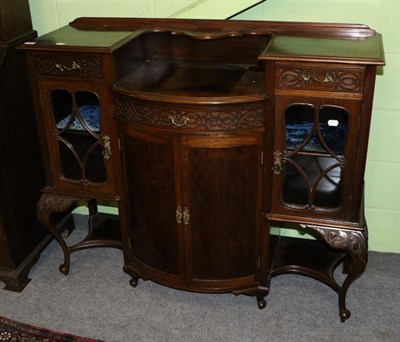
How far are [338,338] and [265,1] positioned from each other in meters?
1.47

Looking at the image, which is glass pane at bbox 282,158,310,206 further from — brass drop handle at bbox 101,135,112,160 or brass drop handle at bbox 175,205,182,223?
brass drop handle at bbox 101,135,112,160

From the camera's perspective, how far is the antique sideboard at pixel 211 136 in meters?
1.91

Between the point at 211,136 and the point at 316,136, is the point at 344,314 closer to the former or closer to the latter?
the point at 316,136

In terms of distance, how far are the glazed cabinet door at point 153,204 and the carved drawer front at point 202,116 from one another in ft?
0.25

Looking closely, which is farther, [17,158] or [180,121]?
[17,158]

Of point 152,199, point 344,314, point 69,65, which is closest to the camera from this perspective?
point 69,65

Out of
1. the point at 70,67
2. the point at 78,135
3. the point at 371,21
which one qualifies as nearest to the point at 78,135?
the point at 78,135

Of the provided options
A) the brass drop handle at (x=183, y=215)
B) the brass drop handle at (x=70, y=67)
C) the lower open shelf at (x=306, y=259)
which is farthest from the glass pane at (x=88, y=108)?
the lower open shelf at (x=306, y=259)

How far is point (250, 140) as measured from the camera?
1995 mm

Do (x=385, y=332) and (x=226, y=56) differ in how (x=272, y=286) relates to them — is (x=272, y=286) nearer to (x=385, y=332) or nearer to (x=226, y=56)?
(x=385, y=332)

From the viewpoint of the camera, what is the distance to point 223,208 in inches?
83.7

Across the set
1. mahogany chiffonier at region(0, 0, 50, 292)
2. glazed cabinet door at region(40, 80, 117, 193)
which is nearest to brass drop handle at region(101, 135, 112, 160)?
glazed cabinet door at region(40, 80, 117, 193)

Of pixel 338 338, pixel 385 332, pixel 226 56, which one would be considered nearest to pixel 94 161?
pixel 226 56

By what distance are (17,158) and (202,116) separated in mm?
1019
